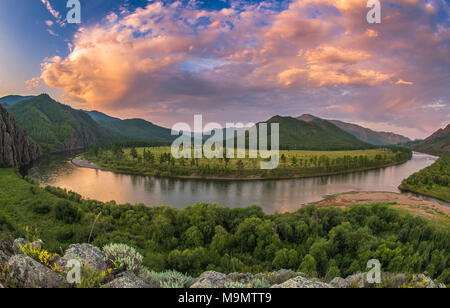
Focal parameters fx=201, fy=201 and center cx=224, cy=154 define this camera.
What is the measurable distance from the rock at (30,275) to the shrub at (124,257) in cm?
122

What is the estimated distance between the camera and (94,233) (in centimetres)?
1377

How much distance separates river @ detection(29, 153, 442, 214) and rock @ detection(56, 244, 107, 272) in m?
29.1

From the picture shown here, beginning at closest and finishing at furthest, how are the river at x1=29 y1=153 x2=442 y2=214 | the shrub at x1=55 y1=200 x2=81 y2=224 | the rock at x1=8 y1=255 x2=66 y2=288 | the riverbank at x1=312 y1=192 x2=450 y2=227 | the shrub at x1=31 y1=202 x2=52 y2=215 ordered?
the rock at x1=8 y1=255 x2=66 y2=288
the shrub at x1=55 y1=200 x2=81 y2=224
the shrub at x1=31 y1=202 x2=52 y2=215
the riverbank at x1=312 y1=192 x2=450 y2=227
the river at x1=29 y1=153 x2=442 y2=214

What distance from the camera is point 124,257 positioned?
216 inches

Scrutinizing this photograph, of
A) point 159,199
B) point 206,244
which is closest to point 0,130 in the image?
point 159,199

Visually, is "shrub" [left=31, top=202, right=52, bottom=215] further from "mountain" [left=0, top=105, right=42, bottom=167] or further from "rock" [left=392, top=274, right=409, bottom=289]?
"mountain" [left=0, top=105, right=42, bottom=167]

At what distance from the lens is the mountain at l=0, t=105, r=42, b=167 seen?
6072 centimetres

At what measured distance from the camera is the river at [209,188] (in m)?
36.8

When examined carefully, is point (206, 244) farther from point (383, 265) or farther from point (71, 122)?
point (71, 122)

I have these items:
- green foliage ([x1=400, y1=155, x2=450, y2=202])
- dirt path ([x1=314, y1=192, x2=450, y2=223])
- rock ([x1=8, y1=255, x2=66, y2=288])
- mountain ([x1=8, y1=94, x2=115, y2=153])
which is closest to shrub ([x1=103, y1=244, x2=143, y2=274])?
rock ([x1=8, y1=255, x2=66, y2=288])

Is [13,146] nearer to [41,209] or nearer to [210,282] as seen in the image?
[41,209]

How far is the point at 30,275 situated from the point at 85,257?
134 centimetres

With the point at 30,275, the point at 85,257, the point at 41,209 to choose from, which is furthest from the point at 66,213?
the point at 30,275
